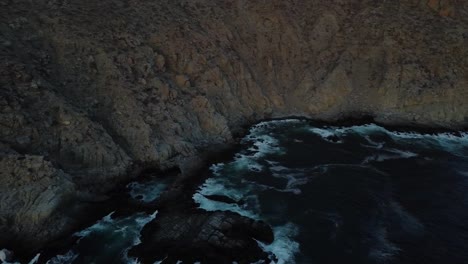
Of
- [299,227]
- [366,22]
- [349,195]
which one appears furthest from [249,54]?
[299,227]

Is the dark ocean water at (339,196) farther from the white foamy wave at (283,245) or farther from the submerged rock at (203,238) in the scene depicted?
the submerged rock at (203,238)

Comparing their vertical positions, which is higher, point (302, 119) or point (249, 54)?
point (249, 54)

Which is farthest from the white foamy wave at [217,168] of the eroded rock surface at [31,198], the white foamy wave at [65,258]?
the white foamy wave at [65,258]

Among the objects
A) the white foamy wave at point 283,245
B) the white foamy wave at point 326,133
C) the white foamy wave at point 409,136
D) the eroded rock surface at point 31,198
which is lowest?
the white foamy wave at point 283,245

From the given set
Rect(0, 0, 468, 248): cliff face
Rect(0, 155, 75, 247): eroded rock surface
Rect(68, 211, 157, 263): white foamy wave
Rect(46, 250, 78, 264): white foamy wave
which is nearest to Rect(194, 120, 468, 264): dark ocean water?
Rect(0, 0, 468, 248): cliff face

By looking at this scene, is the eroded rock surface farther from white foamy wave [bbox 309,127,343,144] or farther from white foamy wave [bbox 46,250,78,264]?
white foamy wave [bbox 309,127,343,144]

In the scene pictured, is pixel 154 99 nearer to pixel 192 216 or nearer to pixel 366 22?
pixel 192 216
